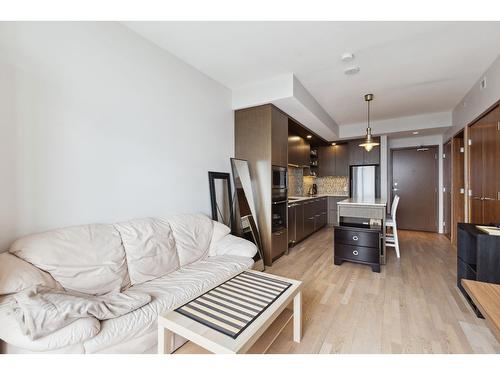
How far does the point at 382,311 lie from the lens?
2082 millimetres

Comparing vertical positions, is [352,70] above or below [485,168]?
above

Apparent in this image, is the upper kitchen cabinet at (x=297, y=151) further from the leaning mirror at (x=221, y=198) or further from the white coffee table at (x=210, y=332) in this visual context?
the white coffee table at (x=210, y=332)

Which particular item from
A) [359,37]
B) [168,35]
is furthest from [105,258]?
[359,37]

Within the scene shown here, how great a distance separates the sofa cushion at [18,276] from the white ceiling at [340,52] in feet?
6.94

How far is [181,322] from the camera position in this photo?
127 cm

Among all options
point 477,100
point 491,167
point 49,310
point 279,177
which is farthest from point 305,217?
point 49,310

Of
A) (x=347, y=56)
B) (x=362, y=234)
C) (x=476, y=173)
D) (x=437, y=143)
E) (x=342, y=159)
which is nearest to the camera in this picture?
(x=347, y=56)

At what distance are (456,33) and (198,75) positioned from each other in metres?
2.75

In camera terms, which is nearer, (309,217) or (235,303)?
(235,303)

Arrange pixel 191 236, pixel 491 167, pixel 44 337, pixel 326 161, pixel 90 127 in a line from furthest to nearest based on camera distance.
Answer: pixel 326 161
pixel 491 167
pixel 191 236
pixel 90 127
pixel 44 337

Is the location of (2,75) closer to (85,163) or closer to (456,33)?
(85,163)

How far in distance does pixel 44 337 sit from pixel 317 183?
20.5 ft

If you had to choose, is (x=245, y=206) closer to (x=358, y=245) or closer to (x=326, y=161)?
(x=358, y=245)

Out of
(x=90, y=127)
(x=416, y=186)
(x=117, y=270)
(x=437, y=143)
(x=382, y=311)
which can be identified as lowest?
(x=382, y=311)
